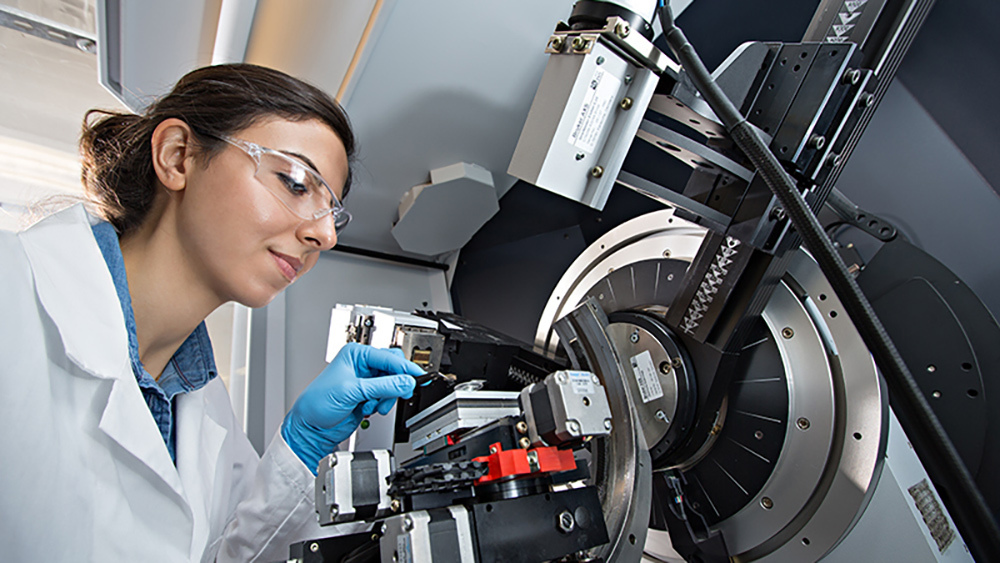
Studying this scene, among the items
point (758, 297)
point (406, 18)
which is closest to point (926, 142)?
point (758, 297)

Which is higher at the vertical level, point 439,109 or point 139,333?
point 439,109

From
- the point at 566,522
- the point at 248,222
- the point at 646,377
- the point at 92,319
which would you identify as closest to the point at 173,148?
the point at 248,222

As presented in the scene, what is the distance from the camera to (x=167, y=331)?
1075 mm

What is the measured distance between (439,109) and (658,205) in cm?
95

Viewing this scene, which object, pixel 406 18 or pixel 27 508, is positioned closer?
pixel 27 508

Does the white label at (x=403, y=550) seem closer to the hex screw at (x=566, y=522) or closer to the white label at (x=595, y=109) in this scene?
the hex screw at (x=566, y=522)

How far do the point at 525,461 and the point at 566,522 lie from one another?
117 millimetres

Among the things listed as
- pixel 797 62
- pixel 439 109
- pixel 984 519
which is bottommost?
pixel 984 519

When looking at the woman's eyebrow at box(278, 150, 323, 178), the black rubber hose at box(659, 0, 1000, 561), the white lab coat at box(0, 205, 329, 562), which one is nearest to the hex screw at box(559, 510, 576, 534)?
the black rubber hose at box(659, 0, 1000, 561)

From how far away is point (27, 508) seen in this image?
710 millimetres

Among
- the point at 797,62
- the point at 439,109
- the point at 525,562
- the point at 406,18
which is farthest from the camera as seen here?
the point at 439,109

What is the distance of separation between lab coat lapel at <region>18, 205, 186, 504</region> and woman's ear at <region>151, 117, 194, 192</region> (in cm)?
20

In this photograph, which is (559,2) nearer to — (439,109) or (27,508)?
(439,109)

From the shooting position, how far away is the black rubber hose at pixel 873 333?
524mm
